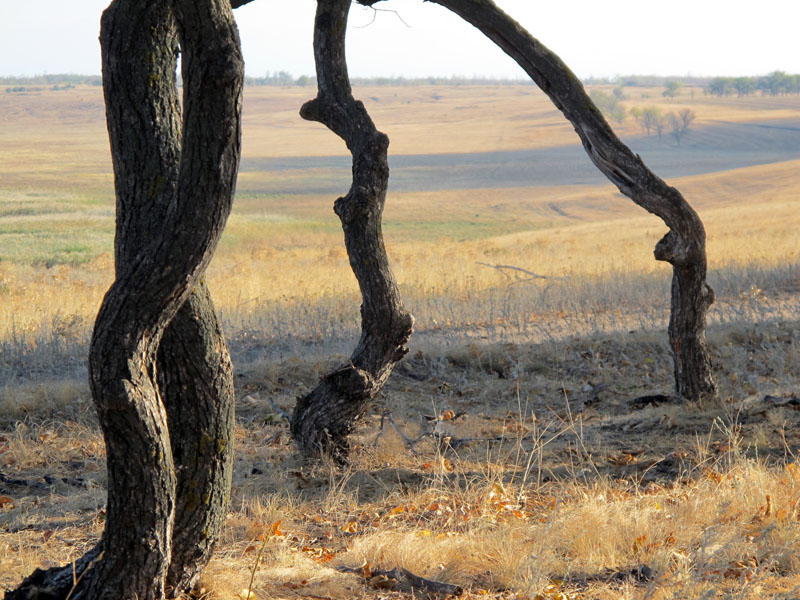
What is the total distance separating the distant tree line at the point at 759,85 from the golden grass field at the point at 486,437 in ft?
428

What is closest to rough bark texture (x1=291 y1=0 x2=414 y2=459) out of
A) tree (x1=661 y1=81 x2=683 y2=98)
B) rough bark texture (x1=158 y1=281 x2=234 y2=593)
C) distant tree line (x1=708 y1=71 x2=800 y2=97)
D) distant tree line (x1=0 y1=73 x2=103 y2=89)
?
rough bark texture (x1=158 y1=281 x2=234 y2=593)

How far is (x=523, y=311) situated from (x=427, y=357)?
301 cm

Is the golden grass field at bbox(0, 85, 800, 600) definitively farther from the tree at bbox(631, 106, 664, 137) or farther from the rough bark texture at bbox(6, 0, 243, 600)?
the tree at bbox(631, 106, 664, 137)

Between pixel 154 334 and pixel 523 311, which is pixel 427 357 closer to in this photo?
pixel 523 311

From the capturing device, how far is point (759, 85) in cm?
14375

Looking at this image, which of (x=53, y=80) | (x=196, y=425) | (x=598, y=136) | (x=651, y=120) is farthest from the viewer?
(x=53, y=80)

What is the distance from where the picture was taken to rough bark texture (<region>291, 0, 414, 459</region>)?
545 cm

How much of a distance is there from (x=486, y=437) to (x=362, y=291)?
6.11ft

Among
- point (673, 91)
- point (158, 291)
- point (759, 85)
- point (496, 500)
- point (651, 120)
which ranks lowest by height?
point (496, 500)

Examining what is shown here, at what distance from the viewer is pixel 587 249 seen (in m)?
24.4

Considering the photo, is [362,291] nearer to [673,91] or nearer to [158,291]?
[158,291]

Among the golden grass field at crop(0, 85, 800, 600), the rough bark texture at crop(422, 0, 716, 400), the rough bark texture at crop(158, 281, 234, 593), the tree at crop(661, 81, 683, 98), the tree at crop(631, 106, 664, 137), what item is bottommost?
the golden grass field at crop(0, 85, 800, 600)

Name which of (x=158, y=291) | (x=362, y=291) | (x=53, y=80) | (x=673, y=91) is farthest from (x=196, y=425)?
(x=53, y=80)

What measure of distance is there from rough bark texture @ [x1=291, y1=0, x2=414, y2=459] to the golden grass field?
1.06 feet
